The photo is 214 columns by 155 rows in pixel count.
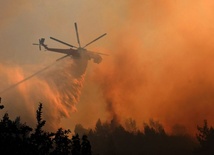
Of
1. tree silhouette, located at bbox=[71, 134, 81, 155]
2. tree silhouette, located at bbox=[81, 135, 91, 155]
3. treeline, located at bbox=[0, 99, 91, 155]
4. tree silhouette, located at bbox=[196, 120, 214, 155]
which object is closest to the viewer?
treeline, located at bbox=[0, 99, 91, 155]

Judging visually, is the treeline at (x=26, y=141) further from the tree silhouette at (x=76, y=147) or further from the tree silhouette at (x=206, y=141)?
the tree silhouette at (x=206, y=141)

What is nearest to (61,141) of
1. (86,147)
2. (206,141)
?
(86,147)

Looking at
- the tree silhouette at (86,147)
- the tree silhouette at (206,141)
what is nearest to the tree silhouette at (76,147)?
the tree silhouette at (86,147)

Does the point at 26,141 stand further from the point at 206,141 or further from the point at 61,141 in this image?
the point at 206,141

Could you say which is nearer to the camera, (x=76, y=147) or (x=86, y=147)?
(x=86, y=147)

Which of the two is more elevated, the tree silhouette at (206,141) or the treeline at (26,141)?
the tree silhouette at (206,141)

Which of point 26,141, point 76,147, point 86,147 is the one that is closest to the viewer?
point 26,141

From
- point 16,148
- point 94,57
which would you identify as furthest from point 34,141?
point 94,57

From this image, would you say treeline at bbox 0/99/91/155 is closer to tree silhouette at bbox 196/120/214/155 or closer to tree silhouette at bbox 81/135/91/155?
tree silhouette at bbox 81/135/91/155

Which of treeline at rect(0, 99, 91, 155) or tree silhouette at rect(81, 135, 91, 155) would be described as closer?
treeline at rect(0, 99, 91, 155)

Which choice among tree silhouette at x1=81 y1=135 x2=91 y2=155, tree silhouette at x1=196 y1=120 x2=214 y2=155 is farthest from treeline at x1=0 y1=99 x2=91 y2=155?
tree silhouette at x1=196 y1=120 x2=214 y2=155

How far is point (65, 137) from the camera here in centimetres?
2128

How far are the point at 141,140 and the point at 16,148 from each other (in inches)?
5726

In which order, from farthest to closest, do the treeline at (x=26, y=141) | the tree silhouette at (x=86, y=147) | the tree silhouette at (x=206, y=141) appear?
the tree silhouette at (x=206, y=141) < the tree silhouette at (x=86, y=147) < the treeline at (x=26, y=141)
